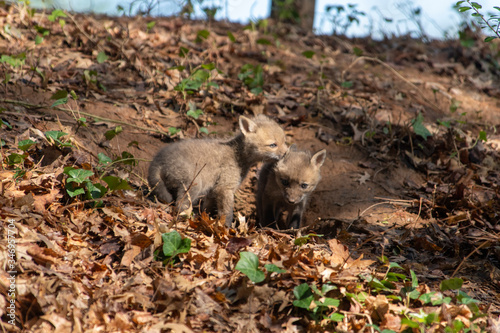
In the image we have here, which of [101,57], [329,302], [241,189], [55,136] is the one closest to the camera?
[329,302]

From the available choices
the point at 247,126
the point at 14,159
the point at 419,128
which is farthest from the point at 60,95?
the point at 419,128

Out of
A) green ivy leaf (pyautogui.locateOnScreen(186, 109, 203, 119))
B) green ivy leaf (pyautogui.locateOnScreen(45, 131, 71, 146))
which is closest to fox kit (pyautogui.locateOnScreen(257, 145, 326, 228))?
green ivy leaf (pyautogui.locateOnScreen(186, 109, 203, 119))

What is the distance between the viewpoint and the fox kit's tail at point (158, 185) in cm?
455

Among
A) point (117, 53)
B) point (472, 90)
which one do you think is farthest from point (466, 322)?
point (472, 90)

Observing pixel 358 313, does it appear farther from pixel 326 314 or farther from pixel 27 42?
pixel 27 42

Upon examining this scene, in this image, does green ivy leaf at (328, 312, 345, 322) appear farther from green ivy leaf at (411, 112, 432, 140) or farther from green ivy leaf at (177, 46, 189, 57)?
green ivy leaf at (177, 46, 189, 57)

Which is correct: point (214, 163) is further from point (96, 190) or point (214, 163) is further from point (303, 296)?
point (303, 296)

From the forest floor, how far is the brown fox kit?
0.42 metres

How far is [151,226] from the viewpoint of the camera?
3.51m

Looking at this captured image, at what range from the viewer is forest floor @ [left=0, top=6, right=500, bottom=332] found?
2818mm

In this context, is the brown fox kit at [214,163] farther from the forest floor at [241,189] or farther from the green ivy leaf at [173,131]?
the green ivy leaf at [173,131]

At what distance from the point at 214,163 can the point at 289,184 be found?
1.00 metres

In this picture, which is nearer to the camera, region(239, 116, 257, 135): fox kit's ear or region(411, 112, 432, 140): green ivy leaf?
region(239, 116, 257, 135): fox kit's ear

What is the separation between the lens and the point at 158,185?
180 inches
